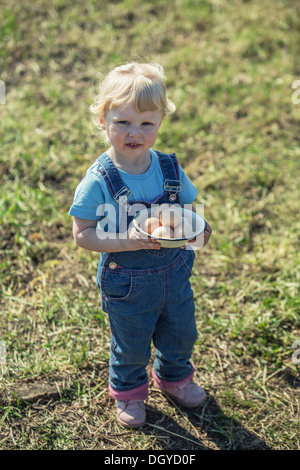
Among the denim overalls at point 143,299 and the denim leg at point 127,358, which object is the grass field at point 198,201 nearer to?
Result: the denim leg at point 127,358

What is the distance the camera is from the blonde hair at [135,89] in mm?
2039

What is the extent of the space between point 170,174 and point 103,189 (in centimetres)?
31

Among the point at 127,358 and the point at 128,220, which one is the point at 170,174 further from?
the point at 127,358

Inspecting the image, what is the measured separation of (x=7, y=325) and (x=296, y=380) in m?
1.62

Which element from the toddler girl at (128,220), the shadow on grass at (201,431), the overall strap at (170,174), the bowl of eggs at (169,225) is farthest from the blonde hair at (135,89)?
the shadow on grass at (201,431)

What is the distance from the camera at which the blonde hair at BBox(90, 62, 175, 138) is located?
6.69ft

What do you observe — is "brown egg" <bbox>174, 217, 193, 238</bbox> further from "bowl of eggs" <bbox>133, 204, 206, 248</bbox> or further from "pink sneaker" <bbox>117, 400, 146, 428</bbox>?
"pink sneaker" <bbox>117, 400, 146, 428</bbox>

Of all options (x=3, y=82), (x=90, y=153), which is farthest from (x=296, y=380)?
(x=3, y=82)

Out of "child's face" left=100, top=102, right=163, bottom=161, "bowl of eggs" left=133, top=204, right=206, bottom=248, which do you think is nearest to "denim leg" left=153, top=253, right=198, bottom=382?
"bowl of eggs" left=133, top=204, right=206, bottom=248

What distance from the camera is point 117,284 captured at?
2.21 meters

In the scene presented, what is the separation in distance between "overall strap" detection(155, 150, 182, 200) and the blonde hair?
217mm

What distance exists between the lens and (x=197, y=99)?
4887mm

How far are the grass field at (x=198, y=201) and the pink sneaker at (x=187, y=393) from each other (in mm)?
53
